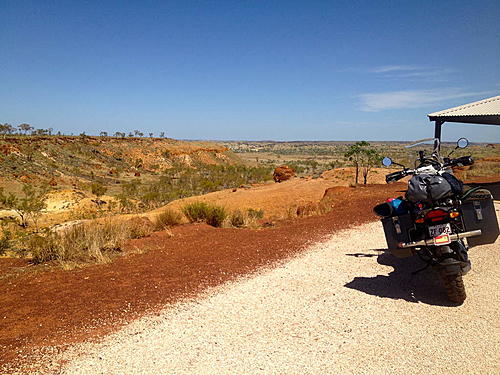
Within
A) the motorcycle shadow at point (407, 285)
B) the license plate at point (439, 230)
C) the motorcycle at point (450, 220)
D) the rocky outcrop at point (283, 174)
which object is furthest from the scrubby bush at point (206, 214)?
the rocky outcrop at point (283, 174)

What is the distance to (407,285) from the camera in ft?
17.6

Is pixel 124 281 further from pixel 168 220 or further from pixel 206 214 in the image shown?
pixel 206 214

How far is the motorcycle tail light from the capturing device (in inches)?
173

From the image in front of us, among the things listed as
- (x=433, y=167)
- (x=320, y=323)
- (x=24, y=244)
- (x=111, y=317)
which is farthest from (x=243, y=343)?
(x=24, y=244)

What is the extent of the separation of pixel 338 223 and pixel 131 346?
282 inches

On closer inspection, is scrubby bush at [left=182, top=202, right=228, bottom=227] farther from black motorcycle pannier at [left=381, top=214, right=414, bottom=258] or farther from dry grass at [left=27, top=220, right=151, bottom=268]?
black motorcycle pannier at [left=381, top=214, right=414, bottom=258]

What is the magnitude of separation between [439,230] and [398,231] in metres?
0.55

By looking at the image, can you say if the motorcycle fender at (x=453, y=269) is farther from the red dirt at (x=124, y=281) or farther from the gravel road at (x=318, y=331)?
the red dirt at (x=124, y=281)

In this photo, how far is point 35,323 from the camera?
14.4ft

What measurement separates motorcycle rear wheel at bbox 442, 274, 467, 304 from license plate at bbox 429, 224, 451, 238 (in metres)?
0.57

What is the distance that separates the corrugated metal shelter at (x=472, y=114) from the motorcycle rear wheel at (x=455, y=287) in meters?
13.0

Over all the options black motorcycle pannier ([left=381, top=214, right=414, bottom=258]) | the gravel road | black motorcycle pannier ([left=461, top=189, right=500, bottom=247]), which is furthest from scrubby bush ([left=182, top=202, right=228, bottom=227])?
black motorcycle pannier ([left=461, top=189, right=500, bottom=247])

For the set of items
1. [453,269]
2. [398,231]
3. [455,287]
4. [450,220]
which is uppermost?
[450,220]

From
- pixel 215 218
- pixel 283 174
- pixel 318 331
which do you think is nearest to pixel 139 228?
pixel 215 218
